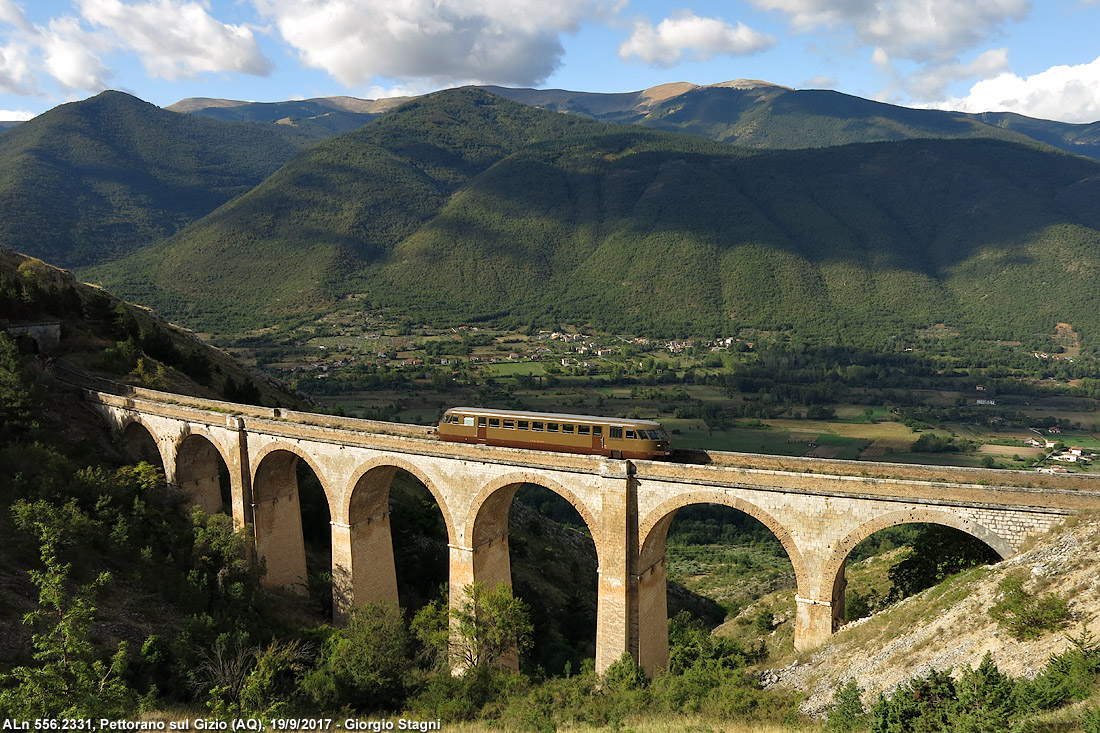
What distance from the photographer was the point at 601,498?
2500 centimetres

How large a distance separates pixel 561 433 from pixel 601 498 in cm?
336

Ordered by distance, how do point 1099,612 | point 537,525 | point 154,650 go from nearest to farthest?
point 1099,612 < point 154,650 < point 537,525

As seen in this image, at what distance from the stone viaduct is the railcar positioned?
1.28 m

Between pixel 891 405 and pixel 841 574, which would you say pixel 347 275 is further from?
pixel 841 574

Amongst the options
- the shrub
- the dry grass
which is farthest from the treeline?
the dry grass

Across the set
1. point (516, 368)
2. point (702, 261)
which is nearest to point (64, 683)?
point (516, 368)

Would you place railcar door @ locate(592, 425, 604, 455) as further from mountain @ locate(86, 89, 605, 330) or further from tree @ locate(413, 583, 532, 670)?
mountain @ locate(86, 89, 605, 330)

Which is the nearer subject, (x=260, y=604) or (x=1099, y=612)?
(x=1099, y=612)

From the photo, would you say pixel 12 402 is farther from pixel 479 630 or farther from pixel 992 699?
pixel 992 699

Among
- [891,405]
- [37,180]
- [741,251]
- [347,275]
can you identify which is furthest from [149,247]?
[891,405]

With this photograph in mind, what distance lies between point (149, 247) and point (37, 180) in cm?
3609

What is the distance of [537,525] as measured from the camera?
4991 centimetres

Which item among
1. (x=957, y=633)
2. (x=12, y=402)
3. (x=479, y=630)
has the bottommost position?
(x=479, y=630)

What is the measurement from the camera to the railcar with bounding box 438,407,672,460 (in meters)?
25.8
